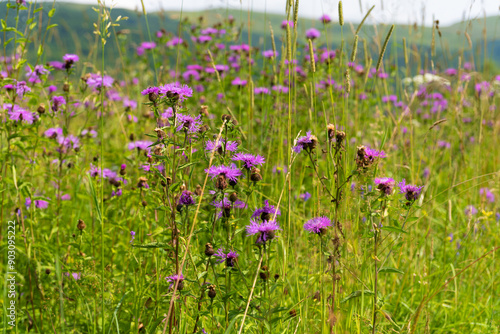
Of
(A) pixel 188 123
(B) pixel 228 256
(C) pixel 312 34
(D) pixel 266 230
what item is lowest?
(B) pixel 228 256

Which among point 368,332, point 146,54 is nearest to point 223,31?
point 146,54

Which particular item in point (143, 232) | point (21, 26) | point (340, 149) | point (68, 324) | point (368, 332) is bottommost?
point (68, 324)

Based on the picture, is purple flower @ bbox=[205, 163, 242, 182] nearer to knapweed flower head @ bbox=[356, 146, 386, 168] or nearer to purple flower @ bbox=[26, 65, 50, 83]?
knapweed flower head @ bbox=[356, 146, 386, 168]

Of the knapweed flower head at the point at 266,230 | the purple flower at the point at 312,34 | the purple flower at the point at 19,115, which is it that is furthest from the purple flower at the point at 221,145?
the purple flower at the point at 312,34

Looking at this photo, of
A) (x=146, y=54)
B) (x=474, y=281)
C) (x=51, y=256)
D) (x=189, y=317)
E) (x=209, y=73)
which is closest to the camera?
(x=189, y=317)

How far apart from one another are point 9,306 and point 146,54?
345 centimetres

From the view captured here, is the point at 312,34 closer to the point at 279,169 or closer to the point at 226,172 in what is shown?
the point at 279,169

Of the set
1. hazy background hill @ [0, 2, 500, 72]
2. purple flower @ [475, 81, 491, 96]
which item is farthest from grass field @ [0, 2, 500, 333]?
purple flower @ [475, 81, 491, 96]

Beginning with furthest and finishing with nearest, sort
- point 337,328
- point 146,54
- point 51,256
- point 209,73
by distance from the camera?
1. point 146,54
2. point 209,73
3. point 51,256
4. point 337,328

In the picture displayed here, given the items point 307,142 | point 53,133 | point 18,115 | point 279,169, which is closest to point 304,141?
point 307,142

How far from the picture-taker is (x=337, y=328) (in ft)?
4.25

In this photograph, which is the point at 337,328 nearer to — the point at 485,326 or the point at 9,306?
the point at 485,326

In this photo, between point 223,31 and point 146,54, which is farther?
point 146,54

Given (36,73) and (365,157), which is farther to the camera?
(36,73)
